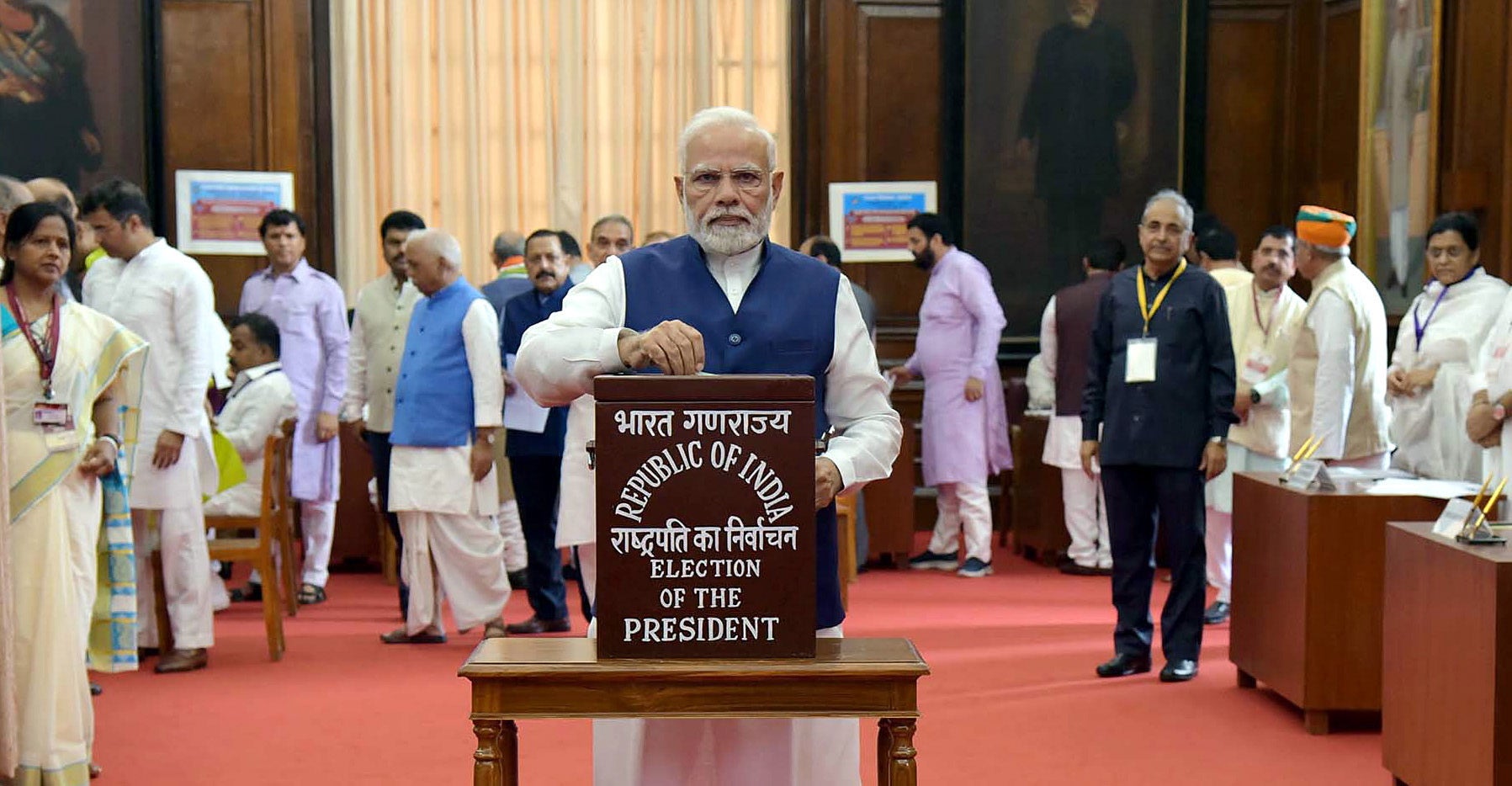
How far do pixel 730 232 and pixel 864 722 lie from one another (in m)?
2.73

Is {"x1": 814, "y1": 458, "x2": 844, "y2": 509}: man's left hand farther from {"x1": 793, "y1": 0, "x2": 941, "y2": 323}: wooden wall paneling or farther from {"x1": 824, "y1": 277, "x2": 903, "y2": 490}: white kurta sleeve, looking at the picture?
{"x1": 793, "y1": 0, "x2": 941, "y2": 323}: wooden wall paneling

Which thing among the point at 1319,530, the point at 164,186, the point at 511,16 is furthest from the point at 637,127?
the point at 1319,530

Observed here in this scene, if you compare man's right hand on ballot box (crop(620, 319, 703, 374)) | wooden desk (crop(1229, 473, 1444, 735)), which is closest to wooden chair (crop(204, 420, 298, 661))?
wooden desk (crop(1229, 473, 1444, 735))

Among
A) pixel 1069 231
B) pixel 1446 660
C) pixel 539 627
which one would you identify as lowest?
pixel 539 627

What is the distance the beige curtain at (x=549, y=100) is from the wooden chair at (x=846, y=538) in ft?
12.0

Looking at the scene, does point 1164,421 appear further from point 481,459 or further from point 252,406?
point 252,406

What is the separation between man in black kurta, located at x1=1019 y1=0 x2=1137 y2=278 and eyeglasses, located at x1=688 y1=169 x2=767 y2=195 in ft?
25.0

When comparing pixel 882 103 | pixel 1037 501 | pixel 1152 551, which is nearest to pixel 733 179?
pixel 1152 551

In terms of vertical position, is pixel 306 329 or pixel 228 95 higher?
pixel 228 95

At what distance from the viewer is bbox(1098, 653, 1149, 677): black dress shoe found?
5.59 meters

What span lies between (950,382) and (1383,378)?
254 cm

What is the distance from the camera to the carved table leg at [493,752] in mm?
2201

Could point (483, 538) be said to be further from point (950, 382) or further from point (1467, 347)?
point (1467, 347)

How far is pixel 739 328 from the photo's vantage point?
2.56 metres
